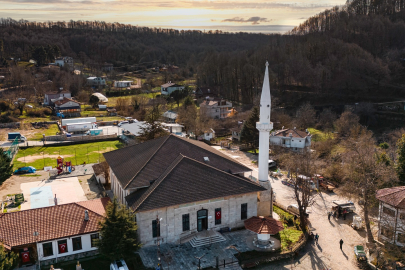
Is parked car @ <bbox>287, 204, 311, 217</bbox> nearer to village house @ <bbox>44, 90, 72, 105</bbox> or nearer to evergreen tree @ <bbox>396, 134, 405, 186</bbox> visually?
evergreen tree @ <bbox>396, 134, 405, 186</bbox>

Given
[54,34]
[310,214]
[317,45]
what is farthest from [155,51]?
[310,214]

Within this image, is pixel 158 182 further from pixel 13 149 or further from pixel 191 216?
pixel 13 149

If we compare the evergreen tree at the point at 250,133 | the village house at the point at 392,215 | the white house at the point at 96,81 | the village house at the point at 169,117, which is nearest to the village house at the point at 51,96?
the white house at the point at 96,81

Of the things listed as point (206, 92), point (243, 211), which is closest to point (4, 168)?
point (243, 211)

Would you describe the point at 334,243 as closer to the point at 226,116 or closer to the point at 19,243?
the point at 19,243

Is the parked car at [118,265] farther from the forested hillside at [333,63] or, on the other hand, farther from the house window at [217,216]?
the forested hillside at [333,63]
